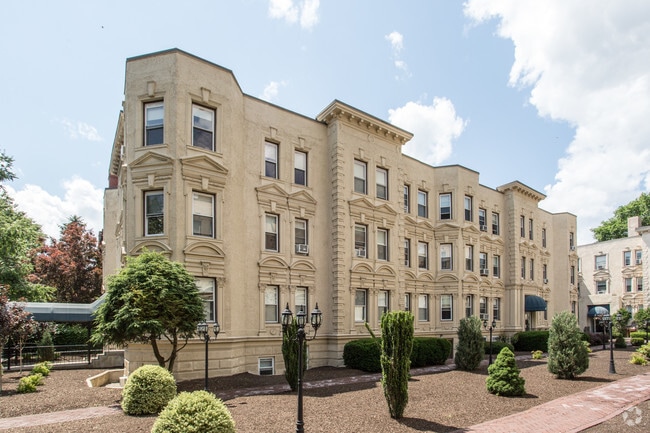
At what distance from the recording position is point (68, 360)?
23375mm

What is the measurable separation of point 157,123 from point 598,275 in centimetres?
5410

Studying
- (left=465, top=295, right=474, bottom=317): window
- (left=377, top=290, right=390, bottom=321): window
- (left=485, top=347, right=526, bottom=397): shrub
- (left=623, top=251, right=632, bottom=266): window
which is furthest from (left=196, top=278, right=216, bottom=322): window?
(left=623, top=251, right=632, bottom=266): window

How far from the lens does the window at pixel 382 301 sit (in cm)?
2330

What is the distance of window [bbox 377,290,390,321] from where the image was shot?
23.3m

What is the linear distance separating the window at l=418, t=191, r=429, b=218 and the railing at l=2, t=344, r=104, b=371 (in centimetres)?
2071

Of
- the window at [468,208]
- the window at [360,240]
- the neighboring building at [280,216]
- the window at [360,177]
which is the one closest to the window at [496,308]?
the neighboring building at [280,216]

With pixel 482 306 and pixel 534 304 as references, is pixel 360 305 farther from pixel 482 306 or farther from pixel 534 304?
pixel 534 304

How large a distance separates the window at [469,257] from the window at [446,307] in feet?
8.68

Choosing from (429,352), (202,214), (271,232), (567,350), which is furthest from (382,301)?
(202,214)

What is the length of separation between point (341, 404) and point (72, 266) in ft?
109

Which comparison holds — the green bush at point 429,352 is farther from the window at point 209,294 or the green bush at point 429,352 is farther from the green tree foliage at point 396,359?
the green tree foliage at point 396,359

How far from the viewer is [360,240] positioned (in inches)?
899

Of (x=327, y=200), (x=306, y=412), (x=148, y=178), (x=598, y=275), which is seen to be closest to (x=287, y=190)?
(x=327, y=200)

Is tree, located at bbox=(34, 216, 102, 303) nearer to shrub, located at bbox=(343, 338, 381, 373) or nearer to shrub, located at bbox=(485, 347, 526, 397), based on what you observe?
shrub, located at bbox=(343, 338, 381, 373)
